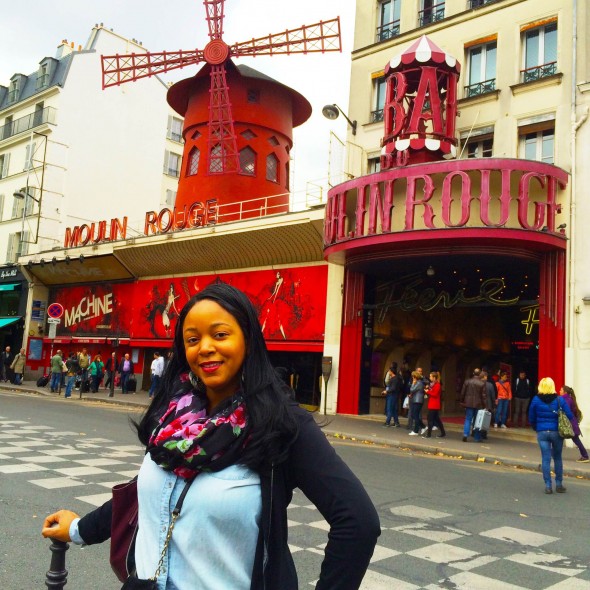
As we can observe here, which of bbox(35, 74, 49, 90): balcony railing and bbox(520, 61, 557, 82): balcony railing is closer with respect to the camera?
bbox(520, 61, 557, 82): balcony railing

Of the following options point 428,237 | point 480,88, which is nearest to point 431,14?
point 480,88

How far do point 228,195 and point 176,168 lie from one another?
12740 mm

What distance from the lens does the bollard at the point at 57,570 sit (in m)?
→ 2.11

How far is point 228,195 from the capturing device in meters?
24.2

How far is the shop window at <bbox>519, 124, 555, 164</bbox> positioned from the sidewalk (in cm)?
630

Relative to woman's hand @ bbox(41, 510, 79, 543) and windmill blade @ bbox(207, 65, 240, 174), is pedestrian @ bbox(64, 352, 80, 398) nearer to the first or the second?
windmill blade @ bbox(207, 65, 240, 174)

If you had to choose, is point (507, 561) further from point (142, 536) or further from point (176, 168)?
point (176, 168)

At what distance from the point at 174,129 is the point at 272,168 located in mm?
11707

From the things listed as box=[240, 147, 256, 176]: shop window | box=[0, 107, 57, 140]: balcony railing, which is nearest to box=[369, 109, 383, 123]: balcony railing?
box=[240, 147, 256, 176]: shop window

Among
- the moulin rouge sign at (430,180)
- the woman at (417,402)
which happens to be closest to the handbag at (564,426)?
the woman at (417,402)

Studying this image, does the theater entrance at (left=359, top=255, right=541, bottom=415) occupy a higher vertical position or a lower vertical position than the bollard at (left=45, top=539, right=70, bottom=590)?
higher

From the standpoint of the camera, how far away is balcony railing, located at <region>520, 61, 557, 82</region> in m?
15.3

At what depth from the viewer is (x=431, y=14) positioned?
58.6ft

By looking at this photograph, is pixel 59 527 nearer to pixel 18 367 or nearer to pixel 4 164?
pixel 18 367
